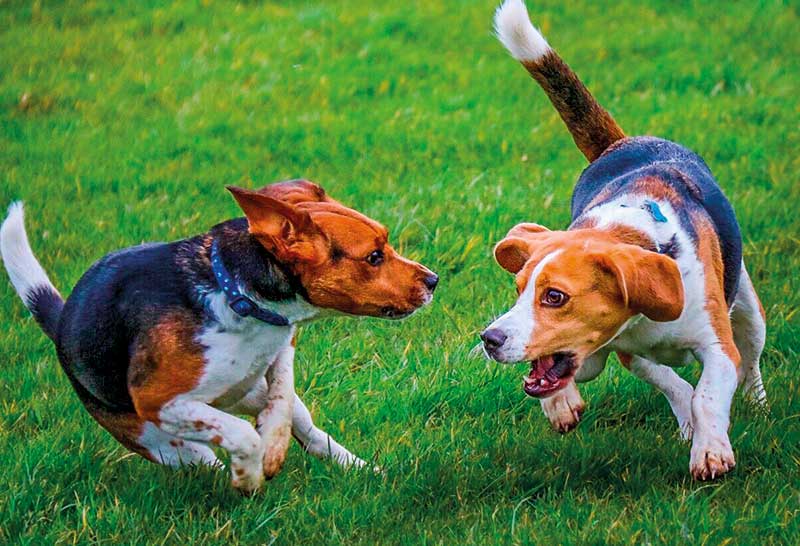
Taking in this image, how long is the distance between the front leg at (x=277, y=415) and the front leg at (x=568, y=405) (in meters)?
1.10

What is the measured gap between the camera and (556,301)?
4.37 metres

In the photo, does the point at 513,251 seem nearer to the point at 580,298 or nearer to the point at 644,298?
the point at 580,298

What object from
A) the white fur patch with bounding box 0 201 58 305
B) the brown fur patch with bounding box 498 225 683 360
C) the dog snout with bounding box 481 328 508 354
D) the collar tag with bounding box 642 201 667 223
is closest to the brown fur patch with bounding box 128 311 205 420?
the white fur patch with bounding box 0 201 58 305

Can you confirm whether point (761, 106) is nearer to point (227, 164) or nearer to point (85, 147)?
point (227, 164)

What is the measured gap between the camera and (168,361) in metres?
4.46

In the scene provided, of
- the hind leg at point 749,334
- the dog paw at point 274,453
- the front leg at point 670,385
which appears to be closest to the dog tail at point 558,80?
the hind leg at point 749,334

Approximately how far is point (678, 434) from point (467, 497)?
3.47 ft

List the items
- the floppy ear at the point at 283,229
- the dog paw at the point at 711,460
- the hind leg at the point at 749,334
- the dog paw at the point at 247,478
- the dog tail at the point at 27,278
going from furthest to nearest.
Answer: the hind leg at the point at 749,334
the dog tail at the point at 27,278
the dog paw at the point at 247,478
the dog paw at the point at 711,460
the floppy ear at the point at 283,229

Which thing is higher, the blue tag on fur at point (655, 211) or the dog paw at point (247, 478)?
the blue tag on fur at point (655, 211)

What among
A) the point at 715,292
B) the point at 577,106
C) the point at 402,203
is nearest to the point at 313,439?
the point at 715,292

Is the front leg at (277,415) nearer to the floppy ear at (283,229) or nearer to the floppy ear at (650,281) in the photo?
the floppy ear at (283,229)

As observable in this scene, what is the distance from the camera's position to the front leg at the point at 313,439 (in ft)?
16.2

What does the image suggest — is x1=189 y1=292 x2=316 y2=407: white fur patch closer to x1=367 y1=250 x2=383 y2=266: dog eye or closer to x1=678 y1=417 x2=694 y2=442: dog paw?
x1=367 y1=250 x2=383 y2=266: dog eye

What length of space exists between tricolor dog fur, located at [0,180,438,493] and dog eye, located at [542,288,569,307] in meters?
0.50
